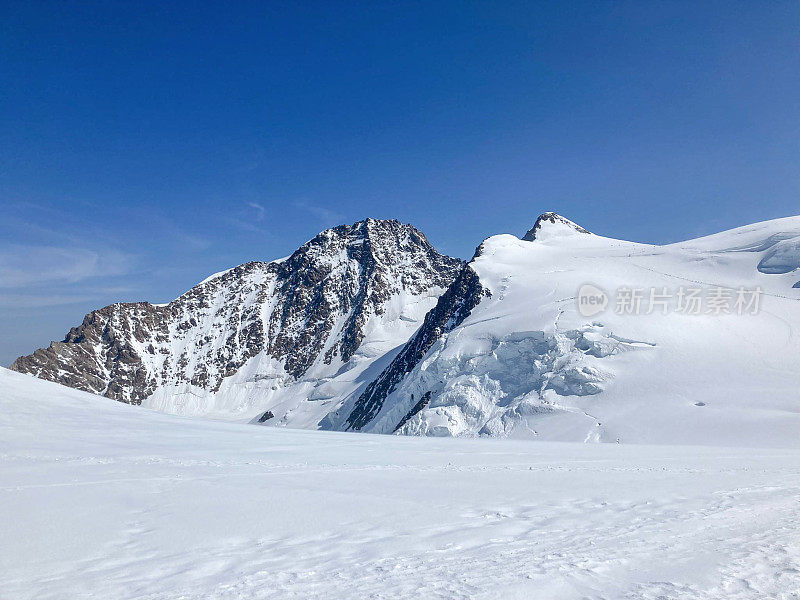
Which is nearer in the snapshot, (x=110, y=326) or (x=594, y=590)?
(x=594, y=590)

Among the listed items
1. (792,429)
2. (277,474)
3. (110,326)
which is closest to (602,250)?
(792,429)

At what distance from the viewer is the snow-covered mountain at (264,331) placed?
14625 centimetres

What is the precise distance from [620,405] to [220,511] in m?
30.8

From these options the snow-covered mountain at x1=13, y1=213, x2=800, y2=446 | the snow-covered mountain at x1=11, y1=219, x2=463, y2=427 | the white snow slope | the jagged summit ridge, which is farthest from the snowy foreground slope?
the snow-covered mountain at x1=11, y1=219, x2=463, y2=427

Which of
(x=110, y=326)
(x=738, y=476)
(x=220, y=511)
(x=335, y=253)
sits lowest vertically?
(x=738, y=476)

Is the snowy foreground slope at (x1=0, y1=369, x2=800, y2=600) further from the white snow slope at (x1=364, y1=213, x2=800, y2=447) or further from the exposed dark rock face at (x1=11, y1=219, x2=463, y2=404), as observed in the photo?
the exposed dark rock face at (x1=11, y1=219, x2=463, y2=404)

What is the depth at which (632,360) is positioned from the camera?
37031mm

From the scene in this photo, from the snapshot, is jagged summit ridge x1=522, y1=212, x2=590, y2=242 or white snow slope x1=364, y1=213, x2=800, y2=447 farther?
jagged summit ridge x1=522, y1=212, x2=590, y2=242

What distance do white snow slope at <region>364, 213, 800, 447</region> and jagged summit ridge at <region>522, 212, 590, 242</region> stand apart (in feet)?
149

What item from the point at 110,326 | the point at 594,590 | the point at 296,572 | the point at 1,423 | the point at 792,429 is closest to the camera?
the point at 594,590

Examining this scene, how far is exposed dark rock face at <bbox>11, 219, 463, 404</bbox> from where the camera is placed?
152m

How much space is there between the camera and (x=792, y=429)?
25359 millimetres

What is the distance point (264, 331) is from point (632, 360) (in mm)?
147602

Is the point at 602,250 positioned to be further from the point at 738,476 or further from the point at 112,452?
the point at 112,452
